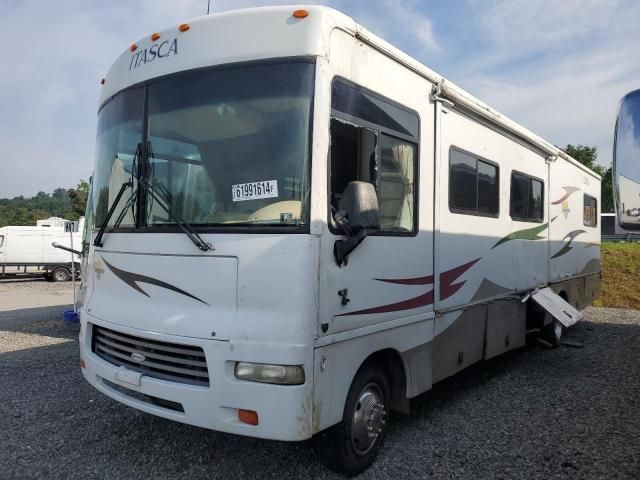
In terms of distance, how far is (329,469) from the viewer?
3.54 meters

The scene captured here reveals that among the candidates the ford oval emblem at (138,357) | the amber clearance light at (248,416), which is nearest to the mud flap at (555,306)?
the amber clearance light at (248,416)

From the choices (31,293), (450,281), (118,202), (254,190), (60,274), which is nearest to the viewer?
(254,190)

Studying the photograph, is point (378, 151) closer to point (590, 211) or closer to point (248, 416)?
point (248, 416)

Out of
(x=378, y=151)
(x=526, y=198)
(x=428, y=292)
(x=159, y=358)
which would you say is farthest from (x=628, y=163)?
(x=526, y=198)

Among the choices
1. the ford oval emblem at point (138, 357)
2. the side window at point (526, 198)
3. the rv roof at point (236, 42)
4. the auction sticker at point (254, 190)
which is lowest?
the ford oval emblem at point (138, 357)

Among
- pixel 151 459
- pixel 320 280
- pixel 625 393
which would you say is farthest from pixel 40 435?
pixel 625 393

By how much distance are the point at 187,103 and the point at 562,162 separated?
21.4 ft

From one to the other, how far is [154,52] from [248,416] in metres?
2.65

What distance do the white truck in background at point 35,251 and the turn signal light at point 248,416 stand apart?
62.9 ft

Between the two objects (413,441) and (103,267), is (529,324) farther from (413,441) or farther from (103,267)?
(103,267)

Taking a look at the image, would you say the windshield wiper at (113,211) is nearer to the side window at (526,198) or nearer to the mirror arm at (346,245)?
the mirror arm at (346,245)

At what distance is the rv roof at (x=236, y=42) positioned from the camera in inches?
128

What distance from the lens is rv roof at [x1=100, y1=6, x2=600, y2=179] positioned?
128 inches

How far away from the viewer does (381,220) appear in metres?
3.79
